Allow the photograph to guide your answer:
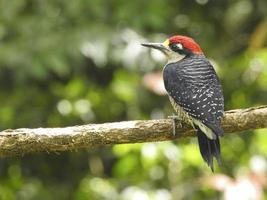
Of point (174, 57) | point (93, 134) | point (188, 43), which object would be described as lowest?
point (93, 134)

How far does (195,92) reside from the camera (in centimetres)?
631

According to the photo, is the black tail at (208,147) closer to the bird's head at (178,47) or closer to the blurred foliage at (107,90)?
the bird's head at (178,47)

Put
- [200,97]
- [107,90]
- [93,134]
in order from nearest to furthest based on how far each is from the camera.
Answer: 1. [93,134]
2. [200,97]
3. [107,90]

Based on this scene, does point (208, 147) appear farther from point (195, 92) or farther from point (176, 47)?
point (176, 47)

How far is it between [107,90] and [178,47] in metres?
A: 1.55

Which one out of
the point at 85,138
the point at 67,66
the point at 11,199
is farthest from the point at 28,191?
the point at 85,138

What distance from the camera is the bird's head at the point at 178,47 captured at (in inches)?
270

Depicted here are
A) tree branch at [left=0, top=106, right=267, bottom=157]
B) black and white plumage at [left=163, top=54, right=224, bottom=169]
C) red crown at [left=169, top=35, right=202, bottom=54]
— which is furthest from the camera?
red crown at [left=169, top=35, right=202, bottom=54]

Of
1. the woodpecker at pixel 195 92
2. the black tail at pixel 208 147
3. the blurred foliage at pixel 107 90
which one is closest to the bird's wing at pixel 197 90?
the woodpecker at pixel 195 92

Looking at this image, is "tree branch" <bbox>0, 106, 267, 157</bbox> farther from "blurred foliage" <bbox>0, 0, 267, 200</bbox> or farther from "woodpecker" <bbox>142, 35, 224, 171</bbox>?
"blurred foliage" <bbox>0, 0, 267, 200</bbox>

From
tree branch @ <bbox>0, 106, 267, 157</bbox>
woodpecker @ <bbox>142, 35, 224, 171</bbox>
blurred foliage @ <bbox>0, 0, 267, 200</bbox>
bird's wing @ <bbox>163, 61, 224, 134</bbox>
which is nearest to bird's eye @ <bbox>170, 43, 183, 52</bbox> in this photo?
woodpecker @ <bbox>142, 35, 224, 171</bbox>

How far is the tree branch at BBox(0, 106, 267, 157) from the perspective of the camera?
18.7 ft

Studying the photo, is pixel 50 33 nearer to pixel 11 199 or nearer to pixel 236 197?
pixel 11 199

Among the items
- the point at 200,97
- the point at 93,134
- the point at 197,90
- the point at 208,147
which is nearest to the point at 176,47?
the point at 197,90
